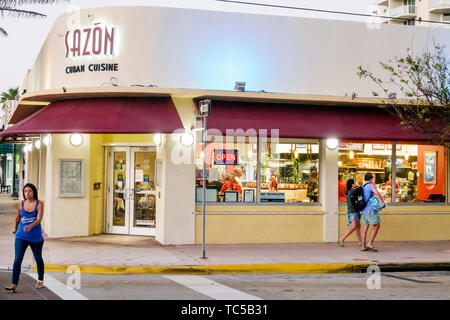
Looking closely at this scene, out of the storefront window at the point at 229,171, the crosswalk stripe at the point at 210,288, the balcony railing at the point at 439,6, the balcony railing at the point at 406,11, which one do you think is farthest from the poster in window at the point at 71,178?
the balcony railing at the point at 406,11

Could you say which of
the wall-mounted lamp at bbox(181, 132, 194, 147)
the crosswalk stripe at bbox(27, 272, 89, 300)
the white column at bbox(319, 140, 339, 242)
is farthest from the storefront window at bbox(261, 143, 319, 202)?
the crosswalk stripe at bbox(27, 272, 89, 300)

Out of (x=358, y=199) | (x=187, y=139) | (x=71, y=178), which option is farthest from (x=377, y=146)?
(x=71, y=178)

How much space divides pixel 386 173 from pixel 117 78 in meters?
7.63

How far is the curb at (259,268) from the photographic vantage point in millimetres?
11016

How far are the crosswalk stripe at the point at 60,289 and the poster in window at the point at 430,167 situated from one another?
423 inches

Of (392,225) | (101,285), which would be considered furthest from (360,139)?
(101,285)

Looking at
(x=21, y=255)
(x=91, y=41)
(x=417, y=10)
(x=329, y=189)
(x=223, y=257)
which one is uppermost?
(x=417, y=10)

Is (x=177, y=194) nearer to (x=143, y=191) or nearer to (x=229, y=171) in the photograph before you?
(x=229, y=171)

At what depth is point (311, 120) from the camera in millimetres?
14438

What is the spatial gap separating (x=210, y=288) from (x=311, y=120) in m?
6.29

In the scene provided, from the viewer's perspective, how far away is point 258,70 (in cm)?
1506

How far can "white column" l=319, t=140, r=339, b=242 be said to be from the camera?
1510cm

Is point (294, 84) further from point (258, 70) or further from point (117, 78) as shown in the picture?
point (117, 78)

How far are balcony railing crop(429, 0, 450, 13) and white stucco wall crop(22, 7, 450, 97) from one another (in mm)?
51941
